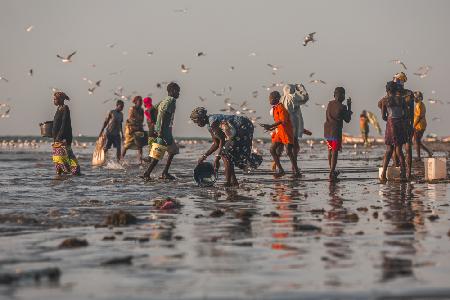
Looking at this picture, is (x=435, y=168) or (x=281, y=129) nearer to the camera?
(x=435, y=168)

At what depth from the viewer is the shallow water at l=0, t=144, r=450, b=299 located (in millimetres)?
7297

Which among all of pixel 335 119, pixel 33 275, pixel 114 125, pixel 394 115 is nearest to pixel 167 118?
pixel 335 119

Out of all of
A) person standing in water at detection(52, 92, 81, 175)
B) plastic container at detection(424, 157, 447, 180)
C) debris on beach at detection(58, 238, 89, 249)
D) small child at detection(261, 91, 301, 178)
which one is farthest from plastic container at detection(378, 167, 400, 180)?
debris on beach at detection(58, 238, 89, 249)

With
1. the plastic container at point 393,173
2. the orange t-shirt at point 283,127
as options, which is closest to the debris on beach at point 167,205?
the plastic container at point 393,173

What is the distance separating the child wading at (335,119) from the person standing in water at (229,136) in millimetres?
2470

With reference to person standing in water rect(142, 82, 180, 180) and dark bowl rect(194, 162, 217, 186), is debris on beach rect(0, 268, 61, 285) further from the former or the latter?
person standing in water rect(142, 82, 180, 180)

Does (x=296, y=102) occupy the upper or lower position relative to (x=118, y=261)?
upper

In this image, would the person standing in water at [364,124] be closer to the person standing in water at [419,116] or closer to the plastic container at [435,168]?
the person standing in water at [419,116]

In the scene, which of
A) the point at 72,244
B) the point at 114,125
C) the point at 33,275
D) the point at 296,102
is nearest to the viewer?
the point at 33,275

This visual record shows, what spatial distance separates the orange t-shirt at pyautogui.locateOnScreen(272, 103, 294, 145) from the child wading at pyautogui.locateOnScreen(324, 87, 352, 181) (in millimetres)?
1352

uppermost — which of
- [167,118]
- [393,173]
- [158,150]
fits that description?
[167,118]

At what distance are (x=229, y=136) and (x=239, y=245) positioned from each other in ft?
30.2

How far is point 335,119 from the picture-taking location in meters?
21.2

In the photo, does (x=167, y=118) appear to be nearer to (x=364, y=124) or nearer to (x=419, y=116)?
(x=419, y=116)
